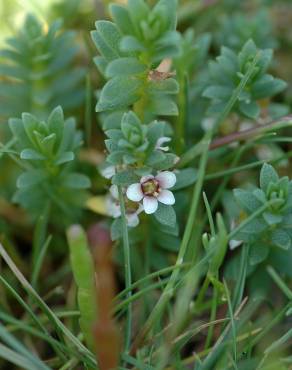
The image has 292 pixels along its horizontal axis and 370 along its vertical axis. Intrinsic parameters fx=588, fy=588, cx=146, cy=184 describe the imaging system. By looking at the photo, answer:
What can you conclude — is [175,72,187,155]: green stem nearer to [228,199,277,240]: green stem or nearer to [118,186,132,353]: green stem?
[118,186,132,353]: green stem

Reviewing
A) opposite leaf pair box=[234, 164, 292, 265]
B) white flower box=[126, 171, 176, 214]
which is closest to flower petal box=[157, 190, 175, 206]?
white flower box=[126, 171, 176, 214]

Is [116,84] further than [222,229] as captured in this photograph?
Yes

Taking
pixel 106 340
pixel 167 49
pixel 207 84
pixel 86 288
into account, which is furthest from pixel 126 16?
pixel 106 340

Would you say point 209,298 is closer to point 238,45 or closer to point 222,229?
point 222,229

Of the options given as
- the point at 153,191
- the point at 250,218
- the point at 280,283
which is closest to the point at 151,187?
the point at 153,191

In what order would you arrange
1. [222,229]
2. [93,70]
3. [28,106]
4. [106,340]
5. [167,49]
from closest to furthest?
[106,340]
[222,229]
[167,49]
[28,106]
[93,70]

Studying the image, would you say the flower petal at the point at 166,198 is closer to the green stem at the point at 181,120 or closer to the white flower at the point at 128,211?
the white flower at the point at 128,211
